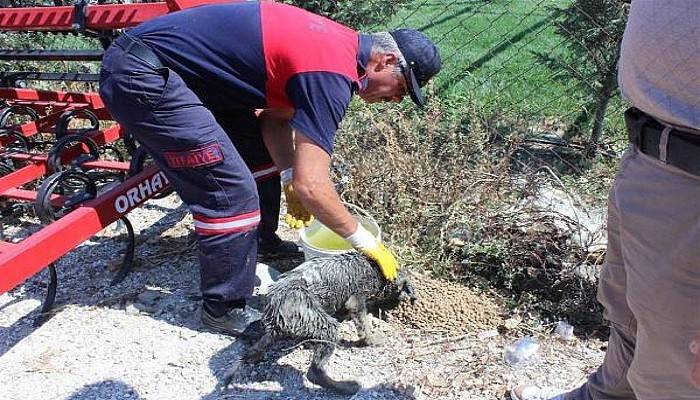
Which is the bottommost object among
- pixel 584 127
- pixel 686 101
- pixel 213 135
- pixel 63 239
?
pixel 584 127

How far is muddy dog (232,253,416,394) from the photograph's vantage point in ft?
9.30

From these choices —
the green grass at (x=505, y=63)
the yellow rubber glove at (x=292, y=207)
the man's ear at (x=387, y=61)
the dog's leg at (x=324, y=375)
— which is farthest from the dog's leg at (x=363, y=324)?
the green grass at (x=505, y=63)

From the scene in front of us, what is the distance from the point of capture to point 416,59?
2961mm

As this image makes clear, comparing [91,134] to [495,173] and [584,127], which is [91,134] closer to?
[495,173]

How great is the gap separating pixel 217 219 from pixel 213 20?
0.94 m

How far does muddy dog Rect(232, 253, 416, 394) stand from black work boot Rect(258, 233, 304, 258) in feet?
2.85

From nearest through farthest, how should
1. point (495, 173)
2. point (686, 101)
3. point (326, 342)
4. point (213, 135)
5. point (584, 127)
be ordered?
point (686, 101) < point (326, 342) < point (213, 135) < point (495, 173) < point (584, 127)

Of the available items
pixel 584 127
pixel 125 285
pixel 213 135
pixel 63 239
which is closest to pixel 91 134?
pixel 125 285

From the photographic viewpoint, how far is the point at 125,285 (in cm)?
385

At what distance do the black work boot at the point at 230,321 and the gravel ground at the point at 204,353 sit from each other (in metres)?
0.06

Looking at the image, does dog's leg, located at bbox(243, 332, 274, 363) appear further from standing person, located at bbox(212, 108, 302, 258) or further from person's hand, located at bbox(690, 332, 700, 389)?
person's hand, located at bbox(690, 332, 700, 389)

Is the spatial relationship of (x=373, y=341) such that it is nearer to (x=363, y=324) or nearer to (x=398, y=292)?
(x=363, y=324)

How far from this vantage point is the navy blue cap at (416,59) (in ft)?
9.71

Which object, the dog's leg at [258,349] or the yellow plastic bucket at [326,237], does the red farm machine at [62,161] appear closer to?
the yellow plastic bucket at [326,237]
